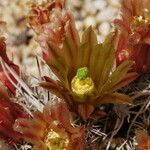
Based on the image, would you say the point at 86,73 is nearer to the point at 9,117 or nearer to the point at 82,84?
the point at 82,84

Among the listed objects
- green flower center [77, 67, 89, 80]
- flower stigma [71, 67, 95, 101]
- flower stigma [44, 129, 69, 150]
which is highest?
green flower center [77, 67, 89, 80]

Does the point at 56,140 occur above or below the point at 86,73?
below

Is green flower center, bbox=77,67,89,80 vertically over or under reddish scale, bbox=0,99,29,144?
over

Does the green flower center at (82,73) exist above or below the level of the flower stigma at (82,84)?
above

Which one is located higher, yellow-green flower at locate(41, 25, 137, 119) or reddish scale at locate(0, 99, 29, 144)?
yellow-green flower at locate(41, 25, 137, 119)

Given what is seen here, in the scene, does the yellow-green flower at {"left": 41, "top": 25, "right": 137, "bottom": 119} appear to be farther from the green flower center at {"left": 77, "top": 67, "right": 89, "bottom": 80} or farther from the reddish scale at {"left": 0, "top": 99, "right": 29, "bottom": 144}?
the reddish scale at {"left": 0, "top": 99, "right": 29, "bottom": 144}

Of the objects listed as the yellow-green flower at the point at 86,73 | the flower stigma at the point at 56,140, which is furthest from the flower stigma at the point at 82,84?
the flower stigma at the point at 56,140

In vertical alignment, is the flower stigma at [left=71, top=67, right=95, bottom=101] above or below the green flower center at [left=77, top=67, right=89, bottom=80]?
below

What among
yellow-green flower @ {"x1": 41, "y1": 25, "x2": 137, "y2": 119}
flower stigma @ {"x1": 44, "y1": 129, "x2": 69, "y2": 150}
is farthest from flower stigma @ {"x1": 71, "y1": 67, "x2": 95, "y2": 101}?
flower stigma @ {"x1": 44, "y1": 129, "x2": 69, "y2": 150}

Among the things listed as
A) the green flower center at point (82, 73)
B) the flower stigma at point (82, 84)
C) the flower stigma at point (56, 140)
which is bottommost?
the flower stigma at point (56, 140)

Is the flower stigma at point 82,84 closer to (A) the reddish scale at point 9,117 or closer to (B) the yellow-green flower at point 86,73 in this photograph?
(B) the yellow-green flower at point 86,73

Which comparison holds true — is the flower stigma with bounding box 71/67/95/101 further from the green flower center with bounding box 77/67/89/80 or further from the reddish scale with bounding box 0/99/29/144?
the reddish scale with bounding box 0/99/29/144

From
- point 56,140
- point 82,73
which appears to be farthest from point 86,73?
point 56,140

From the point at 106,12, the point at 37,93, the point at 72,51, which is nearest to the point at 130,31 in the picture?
the point at 72,51
